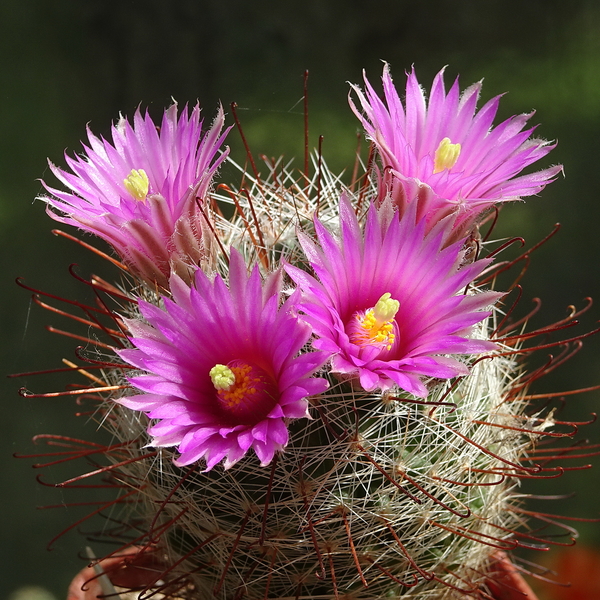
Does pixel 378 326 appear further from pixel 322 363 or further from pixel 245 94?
pixel 245 94

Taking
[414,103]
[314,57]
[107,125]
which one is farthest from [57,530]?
[414,103]

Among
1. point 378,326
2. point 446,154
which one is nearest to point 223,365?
point 378,326

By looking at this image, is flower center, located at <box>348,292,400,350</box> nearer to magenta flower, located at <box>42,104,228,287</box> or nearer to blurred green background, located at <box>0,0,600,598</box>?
magenta flower, located at <box>42,104,228,287</box>

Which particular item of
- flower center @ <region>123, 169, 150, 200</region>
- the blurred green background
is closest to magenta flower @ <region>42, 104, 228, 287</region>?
flower center @ <region>123, 169, 150, 200</region>

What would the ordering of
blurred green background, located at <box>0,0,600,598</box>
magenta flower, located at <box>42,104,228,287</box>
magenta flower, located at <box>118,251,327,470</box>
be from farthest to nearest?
1. blurred green background, located at <box>0,0,600,598</box>
2. magenta flower, located at <box>42,104,228,287</box>
3. magenta flower, located at <box>118,251,327,470</box>

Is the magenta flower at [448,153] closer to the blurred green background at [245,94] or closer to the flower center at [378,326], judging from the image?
the flower center at [378,326]

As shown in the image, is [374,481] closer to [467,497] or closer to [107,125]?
[467,497]
